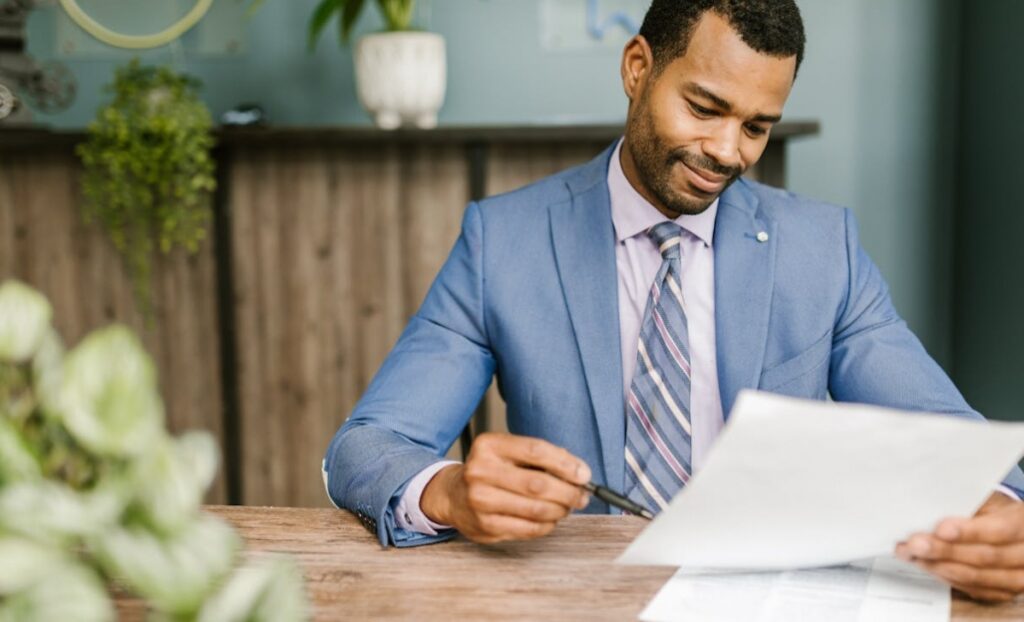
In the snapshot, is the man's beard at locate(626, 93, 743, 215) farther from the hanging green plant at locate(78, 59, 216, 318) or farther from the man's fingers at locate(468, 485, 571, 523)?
the hanging green plant at locate(78, 59, 216, 318)

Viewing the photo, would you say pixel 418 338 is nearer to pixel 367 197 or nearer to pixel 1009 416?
pixel 367 197

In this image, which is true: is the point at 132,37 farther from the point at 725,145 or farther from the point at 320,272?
the point at 725,145

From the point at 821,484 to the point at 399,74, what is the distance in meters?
2.04

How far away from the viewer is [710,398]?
4.85 feet

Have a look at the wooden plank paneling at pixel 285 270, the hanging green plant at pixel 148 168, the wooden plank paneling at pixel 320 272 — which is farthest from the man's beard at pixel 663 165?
the hanging green plant at pixel 148 168

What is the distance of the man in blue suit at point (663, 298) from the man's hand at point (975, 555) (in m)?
0.48

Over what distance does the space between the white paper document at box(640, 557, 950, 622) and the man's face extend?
2.18 ft

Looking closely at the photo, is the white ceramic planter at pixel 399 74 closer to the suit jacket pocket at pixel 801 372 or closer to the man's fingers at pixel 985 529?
the suit jacket pocket at pixel 801 372

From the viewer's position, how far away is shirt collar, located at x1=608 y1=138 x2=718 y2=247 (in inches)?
59.6

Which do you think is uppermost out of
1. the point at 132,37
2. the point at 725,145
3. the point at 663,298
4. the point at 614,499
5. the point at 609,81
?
the point at 132,37

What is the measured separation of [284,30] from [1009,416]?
7.99 ft

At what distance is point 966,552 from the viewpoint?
863mm

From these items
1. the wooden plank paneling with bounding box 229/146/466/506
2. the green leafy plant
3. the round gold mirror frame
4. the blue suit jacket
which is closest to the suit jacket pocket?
the blue suit jacket

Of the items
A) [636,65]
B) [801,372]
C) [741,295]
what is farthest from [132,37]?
[801,372]
